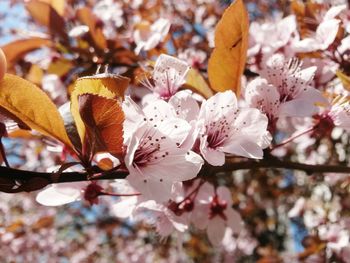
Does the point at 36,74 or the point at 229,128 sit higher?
the point at 229,128

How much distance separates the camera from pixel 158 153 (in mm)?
797

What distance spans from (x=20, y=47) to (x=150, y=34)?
45 cm

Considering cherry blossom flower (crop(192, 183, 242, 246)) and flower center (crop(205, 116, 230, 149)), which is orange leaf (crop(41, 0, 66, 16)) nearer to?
cherry blossom flower (crop(192, 183, 242, 246))

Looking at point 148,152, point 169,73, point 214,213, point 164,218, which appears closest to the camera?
point 148,152

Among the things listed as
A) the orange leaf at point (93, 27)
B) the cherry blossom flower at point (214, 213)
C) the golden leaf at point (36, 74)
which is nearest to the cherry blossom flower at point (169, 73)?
the cherry blossom flower at point (214, 213)

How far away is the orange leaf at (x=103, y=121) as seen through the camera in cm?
67

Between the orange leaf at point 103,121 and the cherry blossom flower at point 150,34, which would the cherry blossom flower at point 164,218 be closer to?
the orange leaf at point 103,121

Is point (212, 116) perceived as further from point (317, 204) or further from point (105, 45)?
point (317, 204)

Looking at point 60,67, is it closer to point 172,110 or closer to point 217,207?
point 217,207

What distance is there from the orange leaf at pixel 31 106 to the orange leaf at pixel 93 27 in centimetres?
98

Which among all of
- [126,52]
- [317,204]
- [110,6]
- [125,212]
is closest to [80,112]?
[125,212]

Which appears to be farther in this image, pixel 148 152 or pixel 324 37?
pixel 324 37

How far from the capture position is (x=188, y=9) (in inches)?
134

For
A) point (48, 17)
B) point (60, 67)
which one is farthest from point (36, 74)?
point (48, 17)
